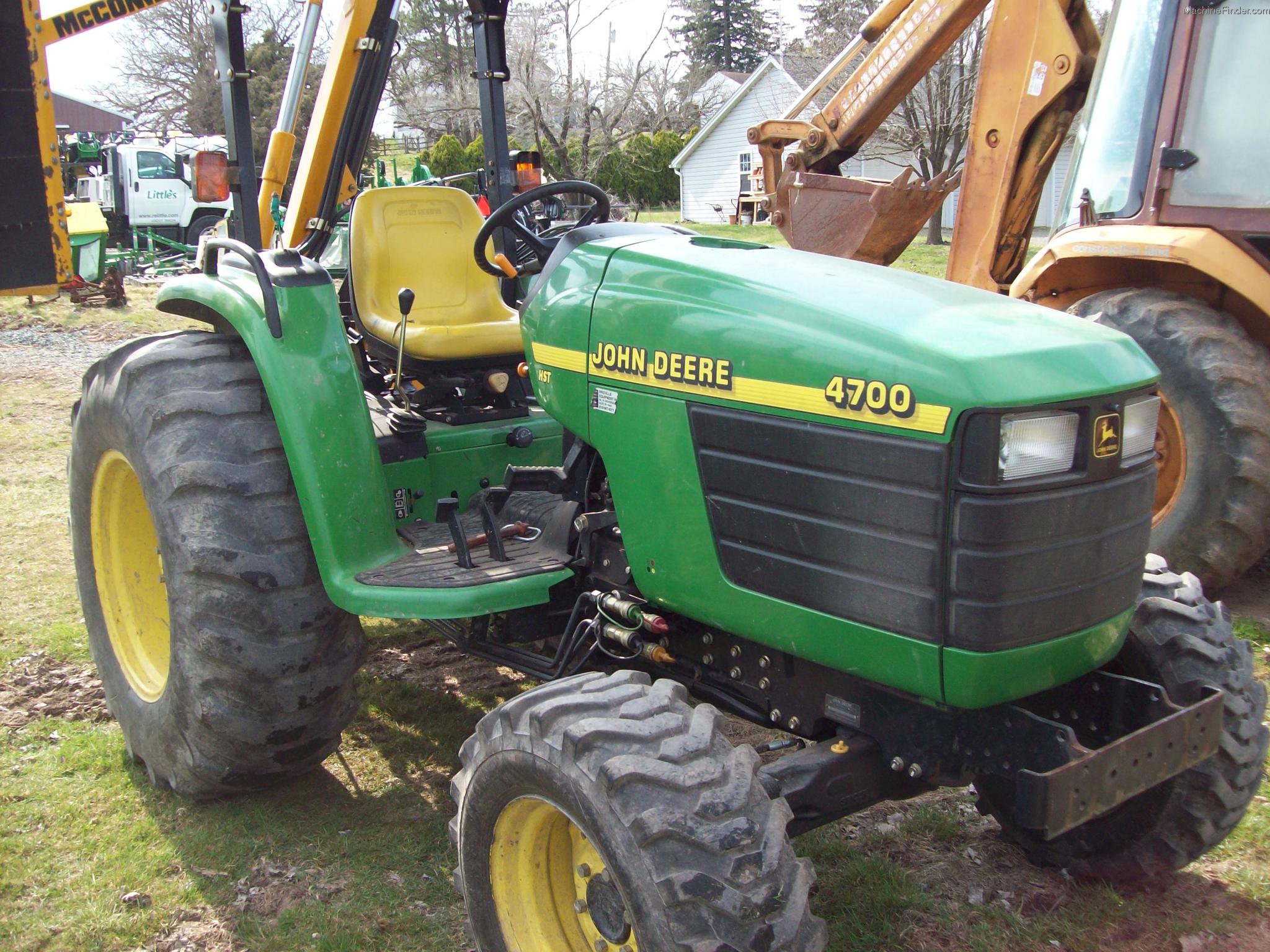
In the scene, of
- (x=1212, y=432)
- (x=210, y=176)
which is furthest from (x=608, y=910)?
(x=1212, y=432)

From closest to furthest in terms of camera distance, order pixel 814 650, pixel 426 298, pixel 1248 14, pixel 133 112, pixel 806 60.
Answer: pixel 814 650, pixel 426 298, pixel 1248 14, pixel 806 60, pixel 133 112

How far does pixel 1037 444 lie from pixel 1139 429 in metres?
0.31

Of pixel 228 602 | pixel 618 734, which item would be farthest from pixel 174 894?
pixel 618 734

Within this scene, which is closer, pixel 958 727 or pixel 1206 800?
pixel 958 727

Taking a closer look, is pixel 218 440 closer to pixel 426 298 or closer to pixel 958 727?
pixel 426 298

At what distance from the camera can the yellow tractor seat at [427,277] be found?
351cm

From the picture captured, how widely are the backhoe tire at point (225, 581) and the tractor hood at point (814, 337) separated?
2.87 feet

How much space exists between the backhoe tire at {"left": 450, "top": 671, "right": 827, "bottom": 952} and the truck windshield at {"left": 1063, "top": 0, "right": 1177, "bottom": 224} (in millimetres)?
3466

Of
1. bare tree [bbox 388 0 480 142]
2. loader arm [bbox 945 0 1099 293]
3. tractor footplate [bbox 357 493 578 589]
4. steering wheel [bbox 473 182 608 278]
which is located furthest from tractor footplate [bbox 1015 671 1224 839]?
bare tree [bbox 388 0 480 142]

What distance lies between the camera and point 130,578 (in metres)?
3.57

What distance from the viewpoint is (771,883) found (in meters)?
1.92

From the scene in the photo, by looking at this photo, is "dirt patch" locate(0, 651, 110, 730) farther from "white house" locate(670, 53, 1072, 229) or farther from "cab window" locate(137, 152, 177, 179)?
"white house" locate(670, 53, 1072, 229)

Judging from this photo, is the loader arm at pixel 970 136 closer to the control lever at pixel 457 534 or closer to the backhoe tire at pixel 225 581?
the control lever at pixel 457 534

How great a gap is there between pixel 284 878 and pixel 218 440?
1.14 m
